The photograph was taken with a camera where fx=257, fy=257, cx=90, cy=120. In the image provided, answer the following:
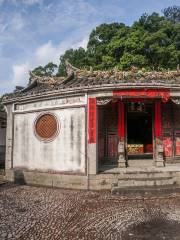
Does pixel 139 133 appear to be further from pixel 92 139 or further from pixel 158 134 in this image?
pixel 92 139

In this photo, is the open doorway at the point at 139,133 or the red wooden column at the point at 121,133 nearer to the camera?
the red wooden column at the point at 121,133

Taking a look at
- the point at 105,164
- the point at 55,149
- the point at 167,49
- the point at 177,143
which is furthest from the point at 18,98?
the point at 167,49

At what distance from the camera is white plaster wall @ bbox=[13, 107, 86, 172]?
365 inches

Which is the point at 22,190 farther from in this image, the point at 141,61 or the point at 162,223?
the point at 141,61

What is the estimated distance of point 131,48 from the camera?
2627 cm

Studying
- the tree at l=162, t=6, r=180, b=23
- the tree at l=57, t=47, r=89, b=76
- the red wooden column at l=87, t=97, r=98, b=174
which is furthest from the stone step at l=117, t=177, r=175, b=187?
the tree at l=162, t=6, r=180, b=23

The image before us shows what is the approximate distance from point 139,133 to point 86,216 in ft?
23.3

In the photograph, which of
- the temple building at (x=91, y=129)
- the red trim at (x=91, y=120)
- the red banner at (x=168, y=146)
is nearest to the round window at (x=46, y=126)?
the temple building at (x=91, y=129)

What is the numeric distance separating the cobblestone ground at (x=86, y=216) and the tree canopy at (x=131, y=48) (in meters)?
18.9

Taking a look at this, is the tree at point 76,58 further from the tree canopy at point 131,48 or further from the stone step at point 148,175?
the stone step at point 148,175

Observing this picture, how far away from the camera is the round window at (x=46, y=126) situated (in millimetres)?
9867

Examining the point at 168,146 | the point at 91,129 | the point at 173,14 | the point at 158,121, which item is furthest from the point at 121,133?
the point at 173,14

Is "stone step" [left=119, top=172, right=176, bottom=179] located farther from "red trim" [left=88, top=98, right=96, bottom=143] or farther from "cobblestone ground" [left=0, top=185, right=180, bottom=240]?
"red trim" [left=88, top=98, right=96, bottom=143]

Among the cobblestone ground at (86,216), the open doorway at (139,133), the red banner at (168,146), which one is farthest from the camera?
the open doorway at (139,133)
